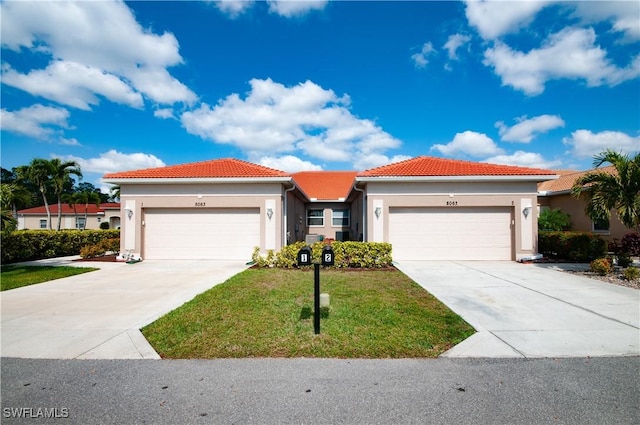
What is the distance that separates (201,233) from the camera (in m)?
12.8

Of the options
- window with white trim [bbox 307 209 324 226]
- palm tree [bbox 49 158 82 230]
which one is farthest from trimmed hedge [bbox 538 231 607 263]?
palm tree [bbox 49 158 82 230]

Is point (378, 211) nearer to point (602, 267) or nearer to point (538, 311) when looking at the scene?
point (602, 267)

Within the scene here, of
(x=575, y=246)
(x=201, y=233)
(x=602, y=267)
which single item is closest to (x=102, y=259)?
(x=201, y=233)

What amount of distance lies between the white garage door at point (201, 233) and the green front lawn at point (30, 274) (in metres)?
2.65

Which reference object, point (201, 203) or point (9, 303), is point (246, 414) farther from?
point (201, 203)

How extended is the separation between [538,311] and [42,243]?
1840 cm

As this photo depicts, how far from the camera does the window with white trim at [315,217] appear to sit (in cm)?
2253

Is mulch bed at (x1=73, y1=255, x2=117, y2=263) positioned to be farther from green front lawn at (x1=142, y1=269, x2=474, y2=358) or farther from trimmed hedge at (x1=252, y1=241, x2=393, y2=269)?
green front lawn at (x1=142, y1=269, x2=474, y2=358)

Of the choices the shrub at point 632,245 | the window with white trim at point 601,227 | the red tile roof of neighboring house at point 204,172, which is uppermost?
the red tile roof of neighboring house at point 204,172

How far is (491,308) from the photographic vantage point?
19.4 feet

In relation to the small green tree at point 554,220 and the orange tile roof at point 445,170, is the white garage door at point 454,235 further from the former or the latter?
the small green tree at point 554,220

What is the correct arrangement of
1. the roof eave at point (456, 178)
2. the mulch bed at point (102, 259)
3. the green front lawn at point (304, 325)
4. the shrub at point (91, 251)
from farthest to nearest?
the shrub at point (91, 251)
the mulch bed at point (102, 259)
the roof eave at point (456, 178)
the green front lawn at point (304, 325)

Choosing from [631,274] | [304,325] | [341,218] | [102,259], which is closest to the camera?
[304,325]

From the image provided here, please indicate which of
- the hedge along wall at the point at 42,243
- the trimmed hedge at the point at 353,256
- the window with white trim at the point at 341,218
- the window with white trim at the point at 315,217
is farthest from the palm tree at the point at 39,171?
the trimmed hedge at the point at 353,256
